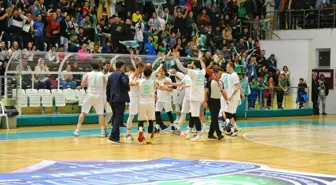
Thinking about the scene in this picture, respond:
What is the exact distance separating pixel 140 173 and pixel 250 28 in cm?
2593

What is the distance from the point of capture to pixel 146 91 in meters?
16.9

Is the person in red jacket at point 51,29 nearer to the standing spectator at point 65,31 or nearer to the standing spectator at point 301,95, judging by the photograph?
the standing spectator at point 65,31

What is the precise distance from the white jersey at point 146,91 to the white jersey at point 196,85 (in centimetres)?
111

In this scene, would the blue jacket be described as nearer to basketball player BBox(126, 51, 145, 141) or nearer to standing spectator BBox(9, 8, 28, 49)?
basketball player BBox(126, 51, 145, 141)

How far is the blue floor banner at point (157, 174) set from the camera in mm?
10609

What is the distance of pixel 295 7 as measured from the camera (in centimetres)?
3653

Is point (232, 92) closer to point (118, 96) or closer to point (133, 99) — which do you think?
point (133, 99)

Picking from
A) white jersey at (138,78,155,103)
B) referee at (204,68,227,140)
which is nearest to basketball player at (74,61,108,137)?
white jersey at (138,78,155,103)

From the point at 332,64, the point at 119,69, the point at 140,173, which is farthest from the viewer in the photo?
the point at 332,64

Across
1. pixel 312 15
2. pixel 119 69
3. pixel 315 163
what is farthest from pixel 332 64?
pixel 315 163

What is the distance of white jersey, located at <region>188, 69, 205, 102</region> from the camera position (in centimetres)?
1745

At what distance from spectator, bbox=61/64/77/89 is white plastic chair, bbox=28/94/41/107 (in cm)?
102

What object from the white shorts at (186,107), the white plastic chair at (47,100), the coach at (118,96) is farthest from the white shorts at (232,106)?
the white plastic chair at (47,100)

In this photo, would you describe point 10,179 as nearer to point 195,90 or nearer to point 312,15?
point 195,90
